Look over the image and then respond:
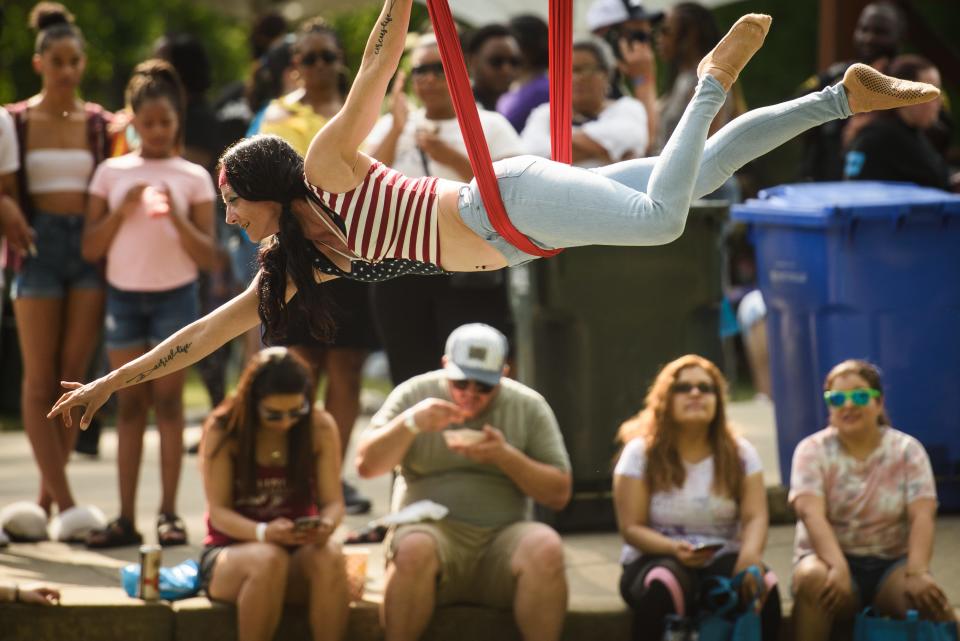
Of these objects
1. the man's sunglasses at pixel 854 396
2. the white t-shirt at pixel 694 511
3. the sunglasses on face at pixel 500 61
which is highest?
the sunglasses on face at pixel 500 61

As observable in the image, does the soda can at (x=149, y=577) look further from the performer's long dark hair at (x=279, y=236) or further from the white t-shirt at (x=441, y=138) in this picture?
the white t-shirt at (x=441, y=138)

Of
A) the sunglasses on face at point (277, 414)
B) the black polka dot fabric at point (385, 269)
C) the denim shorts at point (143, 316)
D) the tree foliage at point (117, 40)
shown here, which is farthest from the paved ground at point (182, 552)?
the tree foliage at point (117, 40)

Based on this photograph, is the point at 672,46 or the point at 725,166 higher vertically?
the point at 672,46

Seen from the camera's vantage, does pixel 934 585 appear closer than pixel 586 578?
Yes

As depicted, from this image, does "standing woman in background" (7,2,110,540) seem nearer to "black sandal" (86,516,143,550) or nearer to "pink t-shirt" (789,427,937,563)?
"black sandal" (86,516,143,550)

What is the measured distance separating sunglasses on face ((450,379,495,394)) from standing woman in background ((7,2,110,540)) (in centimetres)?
165

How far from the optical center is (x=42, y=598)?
542 centimetres

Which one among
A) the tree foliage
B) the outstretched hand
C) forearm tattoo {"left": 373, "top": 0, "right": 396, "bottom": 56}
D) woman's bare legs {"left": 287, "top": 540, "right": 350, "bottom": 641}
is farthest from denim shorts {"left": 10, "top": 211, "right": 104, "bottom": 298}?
the tree foliage

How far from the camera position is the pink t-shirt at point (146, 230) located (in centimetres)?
616

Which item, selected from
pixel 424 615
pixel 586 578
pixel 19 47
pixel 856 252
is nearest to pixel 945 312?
pixel 856 252

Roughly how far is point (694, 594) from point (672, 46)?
2.71 m

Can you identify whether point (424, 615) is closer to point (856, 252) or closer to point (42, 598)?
point (42, 598)

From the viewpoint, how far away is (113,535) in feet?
20.3

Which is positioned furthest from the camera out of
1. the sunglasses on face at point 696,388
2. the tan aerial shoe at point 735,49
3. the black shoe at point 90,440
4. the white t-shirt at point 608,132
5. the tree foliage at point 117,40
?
the tree foliage at point 117,40
